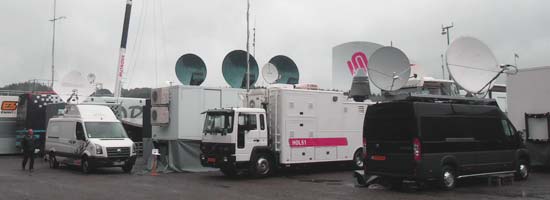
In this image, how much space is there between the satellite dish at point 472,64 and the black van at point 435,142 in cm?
148

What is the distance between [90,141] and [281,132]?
7.38 m

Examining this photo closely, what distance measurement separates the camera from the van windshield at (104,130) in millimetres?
Answer: 20000

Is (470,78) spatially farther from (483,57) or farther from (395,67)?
(395,67)

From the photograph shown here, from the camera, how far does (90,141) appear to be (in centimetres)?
1947

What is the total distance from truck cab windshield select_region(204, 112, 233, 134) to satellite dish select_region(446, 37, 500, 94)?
23.6ft

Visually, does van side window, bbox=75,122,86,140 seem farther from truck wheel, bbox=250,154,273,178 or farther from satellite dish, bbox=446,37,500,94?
satellite dish, bbox=446,37,500,94

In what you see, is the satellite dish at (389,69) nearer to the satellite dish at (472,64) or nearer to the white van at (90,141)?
the satellite dish at (472,64)

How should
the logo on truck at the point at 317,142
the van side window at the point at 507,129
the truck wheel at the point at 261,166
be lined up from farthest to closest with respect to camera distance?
the logo on truck at the point at 317,142, the truck wheel at the point at 261,166, the van side window at the point at 507,129

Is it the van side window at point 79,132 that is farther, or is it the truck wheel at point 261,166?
the van side window at point 79,132

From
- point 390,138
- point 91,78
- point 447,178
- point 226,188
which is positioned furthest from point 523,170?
point 91,78

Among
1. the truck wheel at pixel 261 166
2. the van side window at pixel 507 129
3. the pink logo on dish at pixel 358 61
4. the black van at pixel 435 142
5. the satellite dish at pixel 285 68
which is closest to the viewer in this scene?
the black van at pixel 435 142

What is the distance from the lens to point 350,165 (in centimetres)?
2072

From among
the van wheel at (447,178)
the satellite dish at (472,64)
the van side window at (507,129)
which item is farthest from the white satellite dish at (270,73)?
the van wheel at (447,178)

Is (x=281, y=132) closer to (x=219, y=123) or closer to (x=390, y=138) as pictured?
(x=219, y=123)
